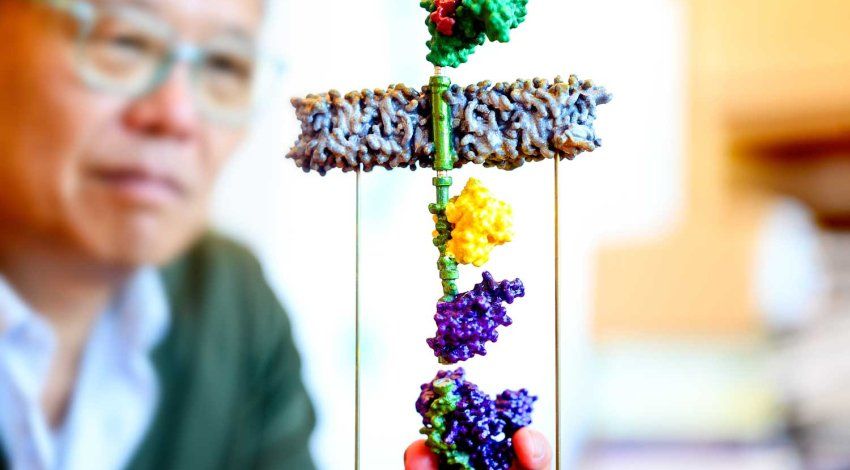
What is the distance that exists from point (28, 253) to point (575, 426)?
131 cm

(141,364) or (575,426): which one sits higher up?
(141,364)

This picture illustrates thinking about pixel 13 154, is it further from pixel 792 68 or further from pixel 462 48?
pixel 792 68

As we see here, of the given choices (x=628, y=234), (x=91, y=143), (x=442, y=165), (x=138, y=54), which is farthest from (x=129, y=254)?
(x=628, y=234)

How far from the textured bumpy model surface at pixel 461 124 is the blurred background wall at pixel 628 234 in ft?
2.23

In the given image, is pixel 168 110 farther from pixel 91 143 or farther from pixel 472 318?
pixel 472 318

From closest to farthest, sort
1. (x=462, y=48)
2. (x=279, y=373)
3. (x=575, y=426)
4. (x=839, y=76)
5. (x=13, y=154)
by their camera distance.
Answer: (x=462, y=48) < (x=13, y=154) < (x=279, y=373) < (x=839, y=76) < (x=575, y=426)

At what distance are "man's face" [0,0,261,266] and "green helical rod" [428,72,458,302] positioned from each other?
66cm

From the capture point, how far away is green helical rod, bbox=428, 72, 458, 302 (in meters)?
0.81

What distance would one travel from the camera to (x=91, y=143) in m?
1.30

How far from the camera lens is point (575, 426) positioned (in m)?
2.13

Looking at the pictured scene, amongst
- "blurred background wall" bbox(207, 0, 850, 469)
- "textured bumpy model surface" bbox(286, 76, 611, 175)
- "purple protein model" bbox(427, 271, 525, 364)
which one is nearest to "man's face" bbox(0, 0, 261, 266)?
"blurred background wall" bbox(207, 0, 850, 469)

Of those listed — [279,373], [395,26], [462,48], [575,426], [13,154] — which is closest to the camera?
[462,48]

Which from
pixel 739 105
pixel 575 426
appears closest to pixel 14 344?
pixel 575 426

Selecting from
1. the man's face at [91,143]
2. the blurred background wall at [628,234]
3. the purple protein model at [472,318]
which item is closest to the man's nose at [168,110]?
the man's face at [91,143]
